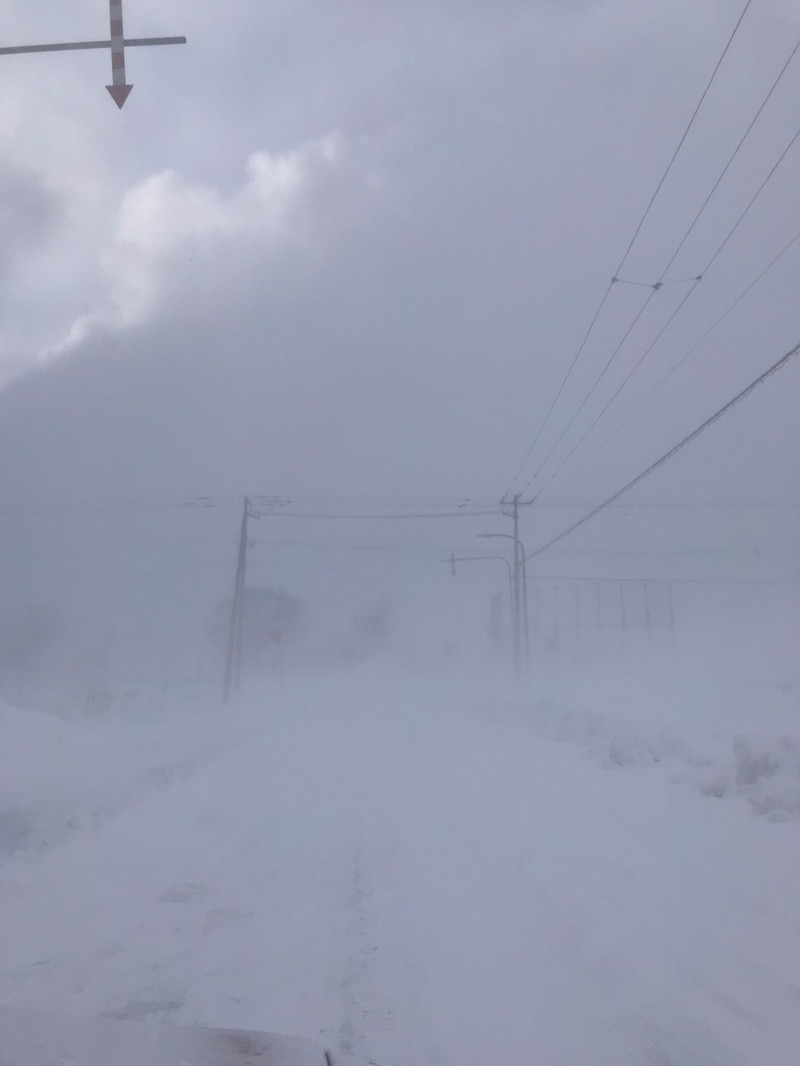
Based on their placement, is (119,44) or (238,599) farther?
(238,599)

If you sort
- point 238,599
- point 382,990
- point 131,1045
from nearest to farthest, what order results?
point 131,1045 → point 382,990 → point 238,599

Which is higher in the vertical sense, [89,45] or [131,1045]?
[89,45]

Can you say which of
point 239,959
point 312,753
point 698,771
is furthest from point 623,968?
point 312,753

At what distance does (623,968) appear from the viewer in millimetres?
6449

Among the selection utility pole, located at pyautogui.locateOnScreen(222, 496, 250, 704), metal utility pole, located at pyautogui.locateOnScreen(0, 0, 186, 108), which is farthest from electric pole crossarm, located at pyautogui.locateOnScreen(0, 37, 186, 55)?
utility pole, located at pyautogui.locateOnScreen(222, 496, 250, 704)

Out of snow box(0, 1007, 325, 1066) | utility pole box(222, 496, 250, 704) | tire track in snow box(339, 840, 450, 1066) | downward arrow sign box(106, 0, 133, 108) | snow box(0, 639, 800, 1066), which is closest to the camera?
snow box(0, 1007, 325, 1066)

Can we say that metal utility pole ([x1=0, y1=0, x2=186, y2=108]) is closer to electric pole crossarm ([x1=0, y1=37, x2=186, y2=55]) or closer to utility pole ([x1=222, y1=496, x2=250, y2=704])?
electric pole crossarm ([x1=0, y1=37, x2=186, y2=55])

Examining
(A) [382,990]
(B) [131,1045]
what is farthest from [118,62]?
(A) [382,990]

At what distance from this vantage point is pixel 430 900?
8.42 meters

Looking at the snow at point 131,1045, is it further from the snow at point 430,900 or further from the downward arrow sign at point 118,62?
the downward arrow sign at point 118,62

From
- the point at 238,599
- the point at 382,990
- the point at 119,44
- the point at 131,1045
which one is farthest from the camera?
the point at 238,599

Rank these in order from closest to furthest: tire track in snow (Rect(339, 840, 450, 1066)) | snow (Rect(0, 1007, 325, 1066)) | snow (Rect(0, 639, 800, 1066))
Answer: snow (Rect(0, 1007, 325, 1066)), tire track in snow (Rect(339, 840, 450, 1066)), snow (Rect(0, 639, 800, 1066))

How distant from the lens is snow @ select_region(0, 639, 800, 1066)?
18.1 feet

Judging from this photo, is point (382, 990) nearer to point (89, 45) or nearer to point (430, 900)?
point (430, 900)
